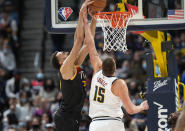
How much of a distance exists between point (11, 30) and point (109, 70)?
9523 millimetres

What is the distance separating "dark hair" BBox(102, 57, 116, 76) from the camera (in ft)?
16.0

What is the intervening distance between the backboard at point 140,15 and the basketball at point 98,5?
46 centimetres

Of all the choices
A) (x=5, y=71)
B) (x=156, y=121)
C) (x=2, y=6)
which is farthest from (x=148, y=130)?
(x=2, y=6)

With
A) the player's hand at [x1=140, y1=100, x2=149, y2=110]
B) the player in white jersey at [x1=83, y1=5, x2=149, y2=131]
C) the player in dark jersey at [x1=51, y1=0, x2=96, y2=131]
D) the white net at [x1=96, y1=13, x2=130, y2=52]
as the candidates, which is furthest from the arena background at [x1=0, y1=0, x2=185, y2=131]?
the player in white jersey at [x1=83, y1=5, x2=149, y2=131]

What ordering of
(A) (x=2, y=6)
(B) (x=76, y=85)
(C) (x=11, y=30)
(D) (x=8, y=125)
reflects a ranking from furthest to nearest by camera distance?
(A) (x=2, y=6)
(C) (x=11, y=30)
(D) (x=8, y=125)
(B) (x=76, y=85)

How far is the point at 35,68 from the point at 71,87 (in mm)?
8669

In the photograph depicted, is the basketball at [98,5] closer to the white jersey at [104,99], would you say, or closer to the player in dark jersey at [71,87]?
the player in dark jersey at [71,87]

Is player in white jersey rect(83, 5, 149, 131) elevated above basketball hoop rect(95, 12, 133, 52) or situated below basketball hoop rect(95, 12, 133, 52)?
below

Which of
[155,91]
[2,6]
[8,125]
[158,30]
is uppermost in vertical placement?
[2,6]

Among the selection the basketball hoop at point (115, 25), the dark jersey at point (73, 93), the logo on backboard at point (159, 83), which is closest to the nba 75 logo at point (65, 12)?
the basketball hoop at point (115, 25)

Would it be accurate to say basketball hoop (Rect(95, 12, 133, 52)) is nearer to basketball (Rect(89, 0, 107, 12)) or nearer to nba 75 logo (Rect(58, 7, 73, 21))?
basketball (Rect(89, 0, 107, 12))

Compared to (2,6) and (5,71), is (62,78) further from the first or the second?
(2,6)

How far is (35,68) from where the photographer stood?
14.0 m

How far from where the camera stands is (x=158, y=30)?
5930 millimetres
